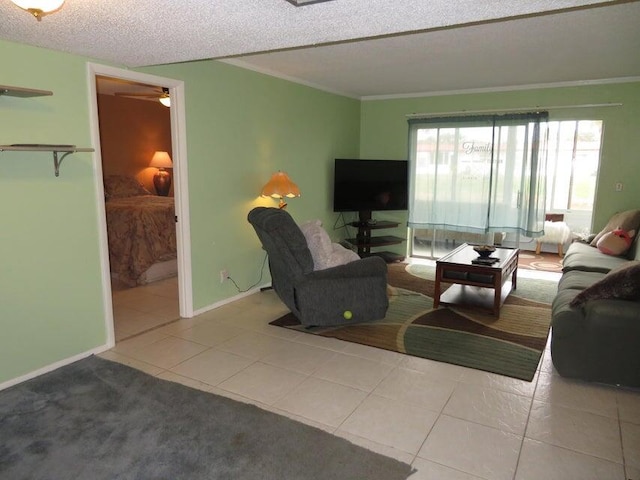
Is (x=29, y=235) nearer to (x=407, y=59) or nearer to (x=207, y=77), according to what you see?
(x=207, y=77)

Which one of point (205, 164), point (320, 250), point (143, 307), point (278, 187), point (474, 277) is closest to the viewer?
point (320, 250)

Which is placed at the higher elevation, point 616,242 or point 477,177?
point 477,177

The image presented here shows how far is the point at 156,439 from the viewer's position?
7.58 feet

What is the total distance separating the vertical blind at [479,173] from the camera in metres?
5.73

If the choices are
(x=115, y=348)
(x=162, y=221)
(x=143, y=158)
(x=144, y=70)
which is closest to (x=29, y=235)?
(x=115, y=348)

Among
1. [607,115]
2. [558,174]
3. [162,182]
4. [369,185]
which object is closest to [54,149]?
[369,185]

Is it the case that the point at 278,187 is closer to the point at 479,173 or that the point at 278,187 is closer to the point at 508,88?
the point at 479,173

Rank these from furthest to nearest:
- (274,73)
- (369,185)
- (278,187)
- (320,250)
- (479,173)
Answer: (369,185) < (479,173) < (274,73) < (278,187) < (320,250)

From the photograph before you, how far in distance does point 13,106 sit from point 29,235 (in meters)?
0.80

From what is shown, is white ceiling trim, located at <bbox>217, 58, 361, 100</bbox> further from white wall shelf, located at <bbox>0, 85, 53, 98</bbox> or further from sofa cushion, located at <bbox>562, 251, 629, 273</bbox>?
sofa cushion, located at <bbox>562, 251, 629, 273</bbox>

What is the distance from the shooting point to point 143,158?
7.23m

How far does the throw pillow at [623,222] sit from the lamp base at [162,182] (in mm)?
6163

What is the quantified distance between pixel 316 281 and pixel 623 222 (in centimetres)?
364

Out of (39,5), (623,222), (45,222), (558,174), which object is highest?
(39,5)
